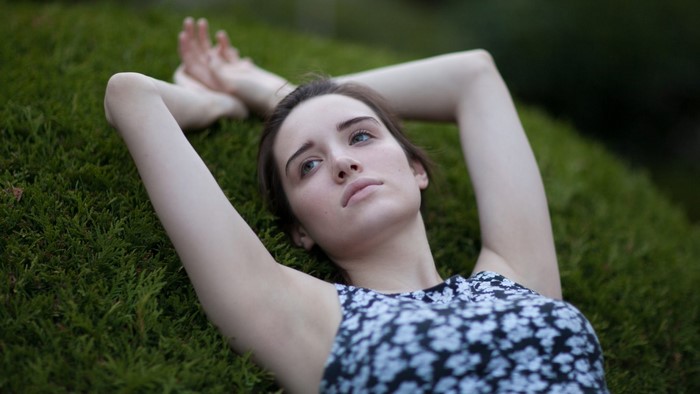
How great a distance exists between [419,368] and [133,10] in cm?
349

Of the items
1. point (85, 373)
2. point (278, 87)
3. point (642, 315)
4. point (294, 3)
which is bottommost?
point (294, 3)

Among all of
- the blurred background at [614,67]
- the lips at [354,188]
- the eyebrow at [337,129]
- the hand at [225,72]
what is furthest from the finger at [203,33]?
the blurred background at [614,67]

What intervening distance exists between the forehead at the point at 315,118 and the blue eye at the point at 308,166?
0.06 m

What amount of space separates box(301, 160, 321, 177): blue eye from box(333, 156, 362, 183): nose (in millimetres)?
122

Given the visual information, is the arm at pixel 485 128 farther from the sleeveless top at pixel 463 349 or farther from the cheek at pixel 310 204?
the cheek at pixel 310 204

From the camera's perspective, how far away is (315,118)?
2.32 m

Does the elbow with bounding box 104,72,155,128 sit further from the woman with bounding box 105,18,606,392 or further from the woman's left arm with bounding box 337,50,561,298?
the woman's left arm with bounding box 337,50,561,298

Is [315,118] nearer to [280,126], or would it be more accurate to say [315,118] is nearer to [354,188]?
[280,126]

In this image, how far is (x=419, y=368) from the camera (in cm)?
180

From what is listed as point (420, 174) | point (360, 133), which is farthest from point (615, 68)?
point (360, 133)

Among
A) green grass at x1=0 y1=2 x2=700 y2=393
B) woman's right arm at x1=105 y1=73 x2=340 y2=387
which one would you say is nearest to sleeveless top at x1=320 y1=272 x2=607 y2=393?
woman's right arm at x1=105 y1=73 x2=340 y2=387

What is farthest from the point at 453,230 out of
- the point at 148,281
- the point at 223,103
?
the point at 148,281

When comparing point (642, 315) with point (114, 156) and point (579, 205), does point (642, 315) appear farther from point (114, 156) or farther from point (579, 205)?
point (114, 156)

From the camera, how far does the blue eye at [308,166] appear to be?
2271mm
